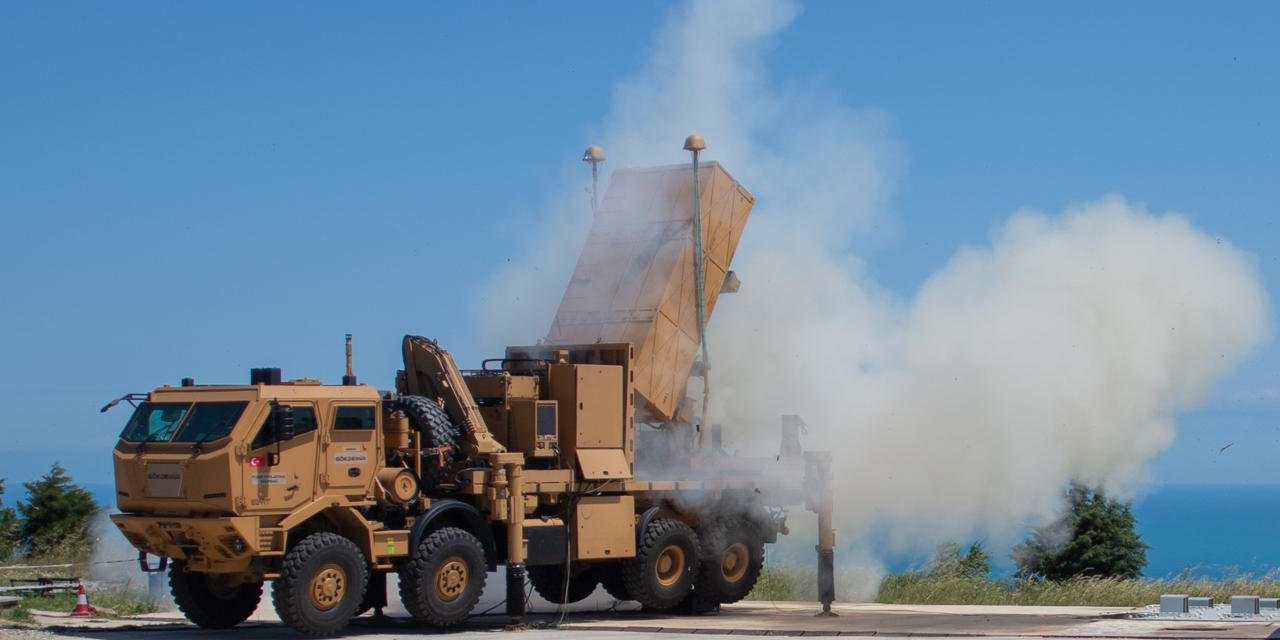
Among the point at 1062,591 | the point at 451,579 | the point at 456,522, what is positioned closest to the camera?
the point at 451,579

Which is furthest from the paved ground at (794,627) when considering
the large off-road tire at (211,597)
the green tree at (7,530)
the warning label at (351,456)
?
the green tree at (7,530)

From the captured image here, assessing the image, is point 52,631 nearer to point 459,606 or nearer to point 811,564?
point 459,606

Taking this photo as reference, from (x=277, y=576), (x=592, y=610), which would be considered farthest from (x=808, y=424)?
(x=277, y=576)

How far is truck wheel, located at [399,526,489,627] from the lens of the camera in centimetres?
2239

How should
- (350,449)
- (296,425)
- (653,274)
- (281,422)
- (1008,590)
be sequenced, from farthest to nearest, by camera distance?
(1008,590) < (653,274) < (350,449) < (296,425) < (281,422)

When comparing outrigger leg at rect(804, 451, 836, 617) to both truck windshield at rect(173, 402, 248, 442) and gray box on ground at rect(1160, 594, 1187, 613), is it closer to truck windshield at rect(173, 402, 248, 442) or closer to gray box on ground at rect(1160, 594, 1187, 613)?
gray box on ground at rect(1160, 594, 1187, 613)

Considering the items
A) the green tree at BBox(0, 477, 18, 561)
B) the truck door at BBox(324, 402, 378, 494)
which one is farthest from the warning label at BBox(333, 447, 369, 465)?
the green tree at BBox(0, 477, 18, 561)

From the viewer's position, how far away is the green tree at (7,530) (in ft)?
121

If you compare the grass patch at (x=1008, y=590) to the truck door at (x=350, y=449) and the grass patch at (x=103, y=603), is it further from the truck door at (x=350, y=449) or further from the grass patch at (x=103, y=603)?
the grass patch at (x=103, y=603)

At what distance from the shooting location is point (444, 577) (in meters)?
22.7

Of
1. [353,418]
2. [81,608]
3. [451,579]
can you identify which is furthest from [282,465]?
[81,608]

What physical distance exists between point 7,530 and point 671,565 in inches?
811

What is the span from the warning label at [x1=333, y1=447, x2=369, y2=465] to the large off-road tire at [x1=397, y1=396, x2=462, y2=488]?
1.07 m

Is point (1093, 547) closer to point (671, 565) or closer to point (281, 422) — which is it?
point (671, 565)
